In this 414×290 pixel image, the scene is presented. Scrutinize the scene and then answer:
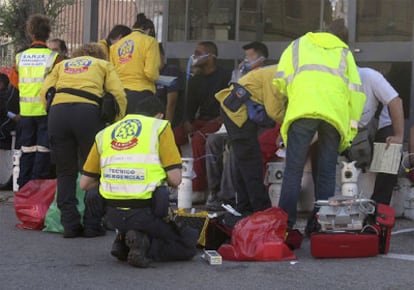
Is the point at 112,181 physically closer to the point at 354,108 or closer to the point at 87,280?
the point at 87,280

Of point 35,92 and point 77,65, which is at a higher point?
point 77,65

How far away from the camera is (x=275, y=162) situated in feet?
23.4

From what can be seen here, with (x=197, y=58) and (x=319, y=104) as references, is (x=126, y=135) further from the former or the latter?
(x=197, y=58)

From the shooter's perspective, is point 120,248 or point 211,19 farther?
point 211,19

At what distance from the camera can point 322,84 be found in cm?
560

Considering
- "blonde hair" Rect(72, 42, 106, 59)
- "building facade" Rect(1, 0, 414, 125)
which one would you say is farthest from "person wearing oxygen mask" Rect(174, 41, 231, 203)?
"blonde hair" Rect(72, 42, 106, 59)

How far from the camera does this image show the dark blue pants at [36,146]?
24.7ft

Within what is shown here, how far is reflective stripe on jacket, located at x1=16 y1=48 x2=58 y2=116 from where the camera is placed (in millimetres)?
7340

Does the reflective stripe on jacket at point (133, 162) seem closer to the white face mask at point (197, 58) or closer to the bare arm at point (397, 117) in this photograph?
the bare arm at point (397, 117)

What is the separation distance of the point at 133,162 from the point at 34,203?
197 centimetres

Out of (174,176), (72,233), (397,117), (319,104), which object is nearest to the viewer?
(174,176)

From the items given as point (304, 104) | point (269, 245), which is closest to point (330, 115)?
point (304, 104)

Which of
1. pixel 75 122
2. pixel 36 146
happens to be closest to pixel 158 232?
pixel 75 122

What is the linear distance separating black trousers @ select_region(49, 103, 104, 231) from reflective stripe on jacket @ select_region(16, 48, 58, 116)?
1165 mm
